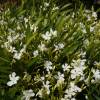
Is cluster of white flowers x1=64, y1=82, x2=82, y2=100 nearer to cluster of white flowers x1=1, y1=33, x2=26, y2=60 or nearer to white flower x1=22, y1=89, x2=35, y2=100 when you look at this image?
white flower x1=22, y1=89, x2=35, y2=100

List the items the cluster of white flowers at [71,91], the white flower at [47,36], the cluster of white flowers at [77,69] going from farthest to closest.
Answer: the white flower at [47,36], the cluster of white flowers at [77,69], the cluster of white flowers at [71,91]

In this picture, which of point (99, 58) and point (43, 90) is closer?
point (43, 90)

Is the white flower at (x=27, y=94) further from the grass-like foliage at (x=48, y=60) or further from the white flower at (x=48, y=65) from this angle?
the white flower at (x=48, y=65)

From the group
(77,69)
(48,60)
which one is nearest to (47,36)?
(48,60)

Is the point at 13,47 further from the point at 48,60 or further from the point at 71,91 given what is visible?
the point at 71,91

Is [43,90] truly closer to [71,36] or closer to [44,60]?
[44,60]

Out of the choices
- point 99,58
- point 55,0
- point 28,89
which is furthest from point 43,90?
point 55,0

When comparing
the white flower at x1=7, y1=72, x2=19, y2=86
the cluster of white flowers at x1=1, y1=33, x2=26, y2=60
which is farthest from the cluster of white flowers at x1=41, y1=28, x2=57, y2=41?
the white flower at x1=7, y1=72, x2=19, y2=86

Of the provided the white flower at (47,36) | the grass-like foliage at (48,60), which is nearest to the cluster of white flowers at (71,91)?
the grass-like foliage at (48,60)

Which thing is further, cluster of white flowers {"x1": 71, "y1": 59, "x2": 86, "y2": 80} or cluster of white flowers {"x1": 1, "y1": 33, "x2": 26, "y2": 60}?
cluster of white flowers {"x1": 1, "y1": 33, "x2": 26, "y2": 60}
